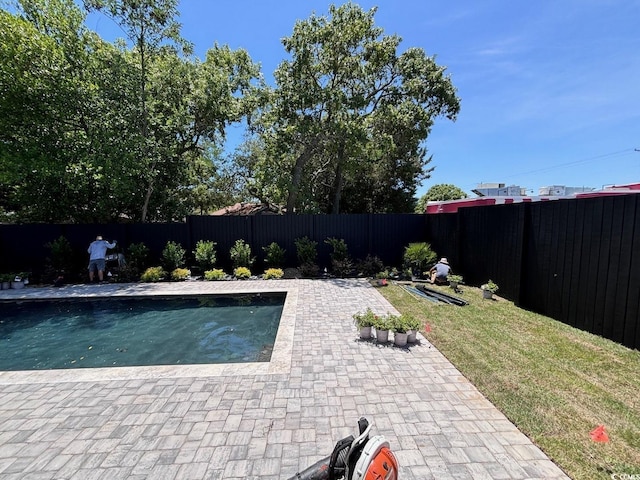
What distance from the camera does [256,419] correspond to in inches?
101

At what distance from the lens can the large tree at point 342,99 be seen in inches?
433

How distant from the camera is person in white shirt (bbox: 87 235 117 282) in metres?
8.75

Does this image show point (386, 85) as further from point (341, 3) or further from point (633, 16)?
point (633, 16)

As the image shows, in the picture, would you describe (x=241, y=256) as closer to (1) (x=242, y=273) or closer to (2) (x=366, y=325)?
(1) (x=242, y=273)

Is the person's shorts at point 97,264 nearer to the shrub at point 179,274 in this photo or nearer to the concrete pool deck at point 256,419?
the shrub at point 179,274

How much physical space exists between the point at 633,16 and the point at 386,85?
11090 mm

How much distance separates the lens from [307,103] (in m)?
11.0

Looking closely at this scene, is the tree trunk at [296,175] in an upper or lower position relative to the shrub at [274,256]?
upper

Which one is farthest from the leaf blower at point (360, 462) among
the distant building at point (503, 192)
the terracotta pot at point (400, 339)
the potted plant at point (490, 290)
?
the distant building at point (503, 192)

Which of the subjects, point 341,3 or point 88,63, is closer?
point 88,63

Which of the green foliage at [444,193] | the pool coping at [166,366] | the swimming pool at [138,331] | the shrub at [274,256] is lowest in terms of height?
the swimming pool at [138,331]

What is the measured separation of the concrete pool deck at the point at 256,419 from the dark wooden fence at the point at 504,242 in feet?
8.53

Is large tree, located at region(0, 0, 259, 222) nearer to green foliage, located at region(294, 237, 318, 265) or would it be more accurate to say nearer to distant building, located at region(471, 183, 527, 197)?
green foliage, located at region(294, 237, 318, 265)

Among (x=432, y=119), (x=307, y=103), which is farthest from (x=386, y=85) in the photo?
(x=307, y=103)
